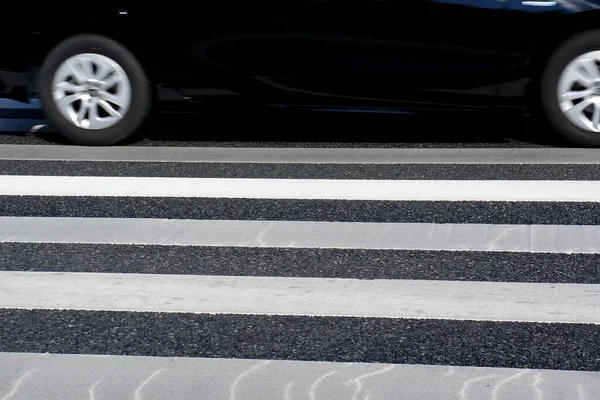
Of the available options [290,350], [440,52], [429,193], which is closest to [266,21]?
[440,52]

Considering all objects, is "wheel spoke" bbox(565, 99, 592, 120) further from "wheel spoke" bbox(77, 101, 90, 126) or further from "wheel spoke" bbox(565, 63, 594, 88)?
"wheel spoke" bbox(77, 101, 90, 126)

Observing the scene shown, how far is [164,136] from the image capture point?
7.63 meters

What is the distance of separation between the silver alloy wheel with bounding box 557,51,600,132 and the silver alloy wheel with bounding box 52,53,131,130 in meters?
2.68

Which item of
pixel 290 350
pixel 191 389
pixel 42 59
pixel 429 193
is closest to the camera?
A: pixel 191 389

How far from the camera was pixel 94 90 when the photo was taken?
7207 millimetres

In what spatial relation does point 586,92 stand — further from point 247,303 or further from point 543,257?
point 247,303

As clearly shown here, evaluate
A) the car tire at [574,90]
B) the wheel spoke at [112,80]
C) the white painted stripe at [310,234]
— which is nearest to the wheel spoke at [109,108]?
the wheel spoke at [112,80]

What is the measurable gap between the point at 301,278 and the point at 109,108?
329 centimetres

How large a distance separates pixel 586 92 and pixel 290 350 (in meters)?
3.97

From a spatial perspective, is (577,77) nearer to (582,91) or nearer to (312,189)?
(582,91)

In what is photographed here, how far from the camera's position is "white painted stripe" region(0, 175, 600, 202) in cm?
567

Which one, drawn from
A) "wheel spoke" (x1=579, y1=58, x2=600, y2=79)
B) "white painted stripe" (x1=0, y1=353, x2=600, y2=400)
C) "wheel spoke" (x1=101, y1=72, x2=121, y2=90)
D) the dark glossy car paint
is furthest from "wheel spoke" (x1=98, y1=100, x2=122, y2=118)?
"white painted stripe" (x1=0, y1=353, x2=600, y2=400)

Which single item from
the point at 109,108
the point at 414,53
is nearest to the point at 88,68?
the point at 109,108

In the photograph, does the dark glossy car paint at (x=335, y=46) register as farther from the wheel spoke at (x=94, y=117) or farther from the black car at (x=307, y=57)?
the wheel spoke at (x=94, y=117)
